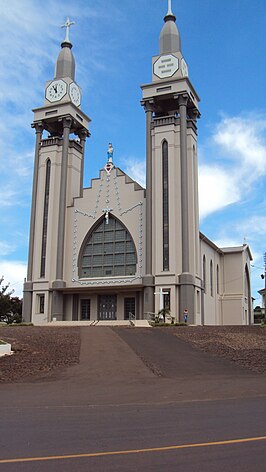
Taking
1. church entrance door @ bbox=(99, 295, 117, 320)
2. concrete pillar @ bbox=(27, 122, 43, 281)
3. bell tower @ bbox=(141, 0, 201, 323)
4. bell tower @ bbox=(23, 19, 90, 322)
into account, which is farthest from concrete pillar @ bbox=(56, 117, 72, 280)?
bell tower @ bbox=(141, 0, 201, 323)

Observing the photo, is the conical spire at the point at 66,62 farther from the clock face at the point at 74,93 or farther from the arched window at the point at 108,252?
the arched window at the point at 108,252

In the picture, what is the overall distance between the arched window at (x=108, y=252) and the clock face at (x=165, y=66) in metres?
14.5

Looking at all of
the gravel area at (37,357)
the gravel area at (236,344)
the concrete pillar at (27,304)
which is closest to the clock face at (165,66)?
the concrete pillar at (27,304)

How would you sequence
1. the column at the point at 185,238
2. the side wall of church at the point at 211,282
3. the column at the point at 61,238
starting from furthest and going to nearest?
the side wall of church at the point at 211,282 < the column at the point at 61,238 < the column at the point at 185,238

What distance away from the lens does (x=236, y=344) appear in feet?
75.0

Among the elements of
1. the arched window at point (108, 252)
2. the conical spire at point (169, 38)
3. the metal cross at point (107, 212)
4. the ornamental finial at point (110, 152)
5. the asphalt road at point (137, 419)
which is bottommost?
the asphalt road at point (137, 419)

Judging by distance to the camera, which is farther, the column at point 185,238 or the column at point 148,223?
the column at point 148,223

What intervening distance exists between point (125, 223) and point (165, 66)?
15576 millimetres

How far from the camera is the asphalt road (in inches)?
237

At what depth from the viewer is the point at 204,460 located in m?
5.98

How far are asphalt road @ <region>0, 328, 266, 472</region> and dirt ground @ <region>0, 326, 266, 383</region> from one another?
94 centimetres

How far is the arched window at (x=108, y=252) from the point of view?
46.6 m

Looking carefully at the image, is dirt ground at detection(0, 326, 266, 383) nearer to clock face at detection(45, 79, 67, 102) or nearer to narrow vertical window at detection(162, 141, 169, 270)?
narrow vertical window at detection(162, 141, 169, 270)

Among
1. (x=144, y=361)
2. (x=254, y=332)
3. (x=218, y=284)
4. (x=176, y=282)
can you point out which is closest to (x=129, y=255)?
(x=176, y=282)
